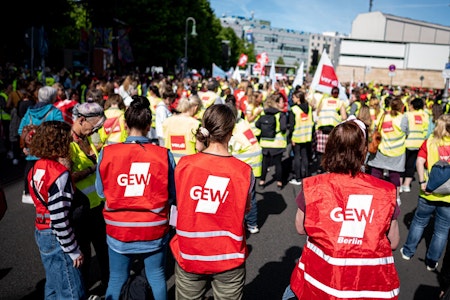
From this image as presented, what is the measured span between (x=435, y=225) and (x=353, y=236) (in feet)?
9.91

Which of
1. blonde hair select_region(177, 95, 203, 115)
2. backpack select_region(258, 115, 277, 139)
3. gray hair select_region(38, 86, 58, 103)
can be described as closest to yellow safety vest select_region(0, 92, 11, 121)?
gray hair select_region(38, 86, 58, 103)

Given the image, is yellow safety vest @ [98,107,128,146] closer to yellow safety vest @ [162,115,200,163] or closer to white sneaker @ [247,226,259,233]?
yellow safety vest @ [162,115,200,163]

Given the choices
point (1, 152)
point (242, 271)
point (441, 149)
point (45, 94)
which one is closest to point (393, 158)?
point (441, 149)

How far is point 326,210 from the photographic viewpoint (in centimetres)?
216

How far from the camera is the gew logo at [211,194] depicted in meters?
2.40

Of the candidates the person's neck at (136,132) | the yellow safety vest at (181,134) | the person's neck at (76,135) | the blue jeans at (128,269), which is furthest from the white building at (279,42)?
the blue jeans at (128,269)

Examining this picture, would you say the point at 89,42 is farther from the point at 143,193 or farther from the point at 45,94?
the point at 143,193

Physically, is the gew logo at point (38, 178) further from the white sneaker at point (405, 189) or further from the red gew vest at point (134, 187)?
the white sneaker at point (405, 189)

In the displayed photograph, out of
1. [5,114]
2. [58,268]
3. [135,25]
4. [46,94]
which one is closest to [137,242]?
[58,268]

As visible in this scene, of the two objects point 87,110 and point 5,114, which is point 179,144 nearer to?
point 87,110

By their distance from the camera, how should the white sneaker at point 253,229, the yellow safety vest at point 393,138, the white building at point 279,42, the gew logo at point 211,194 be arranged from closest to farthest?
the gew logo at point 211,194
the white sneaker at point 253,229
the yellow safety vest at point 393,138
the white building at point 279,42

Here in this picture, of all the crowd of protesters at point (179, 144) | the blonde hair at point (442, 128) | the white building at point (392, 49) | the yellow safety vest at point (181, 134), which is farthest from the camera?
the white building at point (392, 49)

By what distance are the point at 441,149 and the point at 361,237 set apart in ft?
8.97

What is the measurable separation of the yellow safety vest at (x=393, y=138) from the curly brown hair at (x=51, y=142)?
5.32 m
